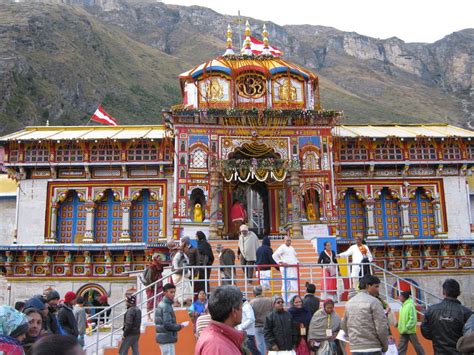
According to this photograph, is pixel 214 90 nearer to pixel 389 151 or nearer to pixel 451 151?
pixel 389 151

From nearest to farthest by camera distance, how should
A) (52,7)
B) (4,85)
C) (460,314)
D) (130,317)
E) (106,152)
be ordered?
(460,314) < (130,317) < (106,152) < (4,85) < (52,7)

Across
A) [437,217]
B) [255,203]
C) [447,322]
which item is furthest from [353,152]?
[447,322]

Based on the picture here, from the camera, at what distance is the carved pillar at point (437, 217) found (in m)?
27.7

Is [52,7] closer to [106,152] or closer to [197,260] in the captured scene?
[106,152]

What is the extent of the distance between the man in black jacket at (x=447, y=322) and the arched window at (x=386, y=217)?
20.6 meters

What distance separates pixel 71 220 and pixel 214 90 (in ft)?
32.5

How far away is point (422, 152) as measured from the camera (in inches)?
1105

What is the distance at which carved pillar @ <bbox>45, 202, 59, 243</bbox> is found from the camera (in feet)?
86.8

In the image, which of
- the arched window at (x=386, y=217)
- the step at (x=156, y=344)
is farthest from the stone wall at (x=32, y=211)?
the arched window at (x=386, y=217)

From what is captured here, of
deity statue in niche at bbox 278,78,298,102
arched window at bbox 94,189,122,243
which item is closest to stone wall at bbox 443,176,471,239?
deity statue in niche at bbox 278,78,298,102

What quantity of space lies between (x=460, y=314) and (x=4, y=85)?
69.2m

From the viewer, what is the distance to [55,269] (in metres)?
26.0

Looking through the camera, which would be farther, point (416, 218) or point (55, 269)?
point (416, 218)

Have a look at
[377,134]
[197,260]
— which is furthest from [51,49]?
[197,260]
